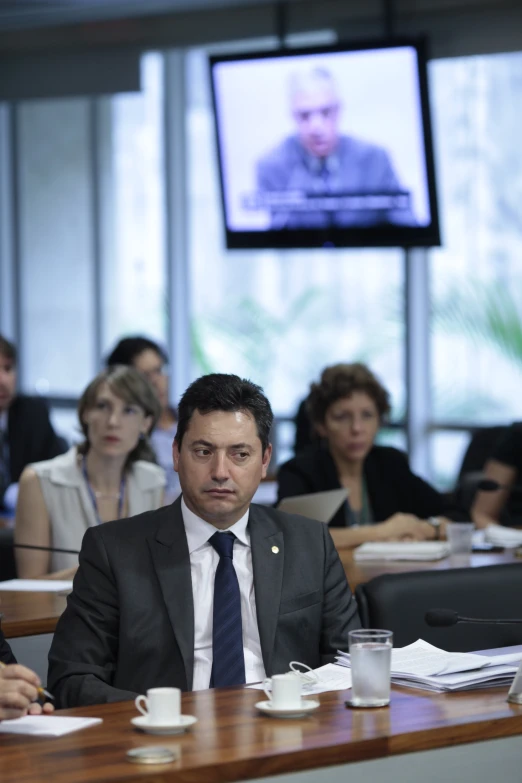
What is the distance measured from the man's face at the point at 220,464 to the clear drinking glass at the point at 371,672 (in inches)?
24.1

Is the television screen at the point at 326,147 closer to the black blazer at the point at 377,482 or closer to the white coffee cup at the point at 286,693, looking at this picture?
the black blazer at the point at 377,482

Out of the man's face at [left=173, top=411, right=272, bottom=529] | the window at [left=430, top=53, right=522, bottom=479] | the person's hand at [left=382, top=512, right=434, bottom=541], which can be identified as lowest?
the person's hand at [left=382, top=512, right=434, bottom=541]

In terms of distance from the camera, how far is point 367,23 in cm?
739

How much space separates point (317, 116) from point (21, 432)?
241 centimetres

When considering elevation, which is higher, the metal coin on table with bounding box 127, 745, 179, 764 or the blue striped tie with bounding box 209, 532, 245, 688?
the blue striped tie with bounding box 209, 532, 245, 688

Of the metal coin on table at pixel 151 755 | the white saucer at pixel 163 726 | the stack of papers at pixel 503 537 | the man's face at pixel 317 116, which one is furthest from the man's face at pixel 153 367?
the metal coin on table at pixel 151 755

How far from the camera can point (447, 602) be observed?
286cm

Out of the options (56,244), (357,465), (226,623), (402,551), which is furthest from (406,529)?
(56,244)

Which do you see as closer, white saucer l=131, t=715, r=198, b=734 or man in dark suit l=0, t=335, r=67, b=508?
white saucer l=131, t=715, r=198, b=734

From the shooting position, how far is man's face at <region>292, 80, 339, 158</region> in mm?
6922

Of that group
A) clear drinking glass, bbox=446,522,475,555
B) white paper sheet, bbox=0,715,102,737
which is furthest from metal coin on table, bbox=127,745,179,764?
clear drinking glass, bbox=446,522,475,555

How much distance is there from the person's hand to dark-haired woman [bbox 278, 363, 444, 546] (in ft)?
0.04

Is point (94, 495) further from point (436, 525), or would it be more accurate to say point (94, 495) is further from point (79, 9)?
point (79, 9)

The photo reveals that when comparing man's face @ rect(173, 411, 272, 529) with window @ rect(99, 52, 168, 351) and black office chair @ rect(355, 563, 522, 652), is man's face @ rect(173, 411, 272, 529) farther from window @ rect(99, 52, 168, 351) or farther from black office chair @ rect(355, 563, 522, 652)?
window @ rect(99, 52, 168, 351)
